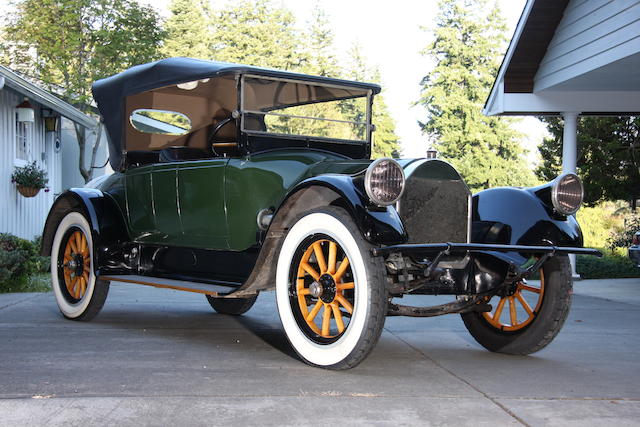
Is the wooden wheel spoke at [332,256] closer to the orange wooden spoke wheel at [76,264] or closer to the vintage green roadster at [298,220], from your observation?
the vintage green roadster at [298,220]

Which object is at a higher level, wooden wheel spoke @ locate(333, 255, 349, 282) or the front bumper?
the front bumper

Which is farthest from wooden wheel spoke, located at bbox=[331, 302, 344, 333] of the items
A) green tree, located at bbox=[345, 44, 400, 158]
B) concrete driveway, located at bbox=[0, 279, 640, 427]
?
green tree, located at bbox=[345, 44, 400, 158]

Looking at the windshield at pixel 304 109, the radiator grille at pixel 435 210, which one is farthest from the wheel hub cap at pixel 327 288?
the windshield at pixel 304 109

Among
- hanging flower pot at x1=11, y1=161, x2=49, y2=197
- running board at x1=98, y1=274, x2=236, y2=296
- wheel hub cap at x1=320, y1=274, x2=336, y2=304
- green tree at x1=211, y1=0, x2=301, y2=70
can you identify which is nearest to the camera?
wheel hub cap at x1=320, y1=274, x2=336, y2=304

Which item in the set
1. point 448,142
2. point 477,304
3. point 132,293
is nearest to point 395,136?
point 448,142

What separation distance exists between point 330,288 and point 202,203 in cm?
148

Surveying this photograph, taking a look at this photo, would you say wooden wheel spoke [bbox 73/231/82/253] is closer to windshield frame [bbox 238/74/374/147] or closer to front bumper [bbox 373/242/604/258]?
windshield frame [bbox 238/74/374/147]

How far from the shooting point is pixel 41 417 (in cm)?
315

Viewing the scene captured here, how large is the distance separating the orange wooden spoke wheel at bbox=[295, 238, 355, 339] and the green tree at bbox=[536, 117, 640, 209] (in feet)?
41.0

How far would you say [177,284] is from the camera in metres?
5.16

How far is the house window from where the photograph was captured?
43.8ft

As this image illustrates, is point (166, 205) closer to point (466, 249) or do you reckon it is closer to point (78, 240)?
point (78, 240)

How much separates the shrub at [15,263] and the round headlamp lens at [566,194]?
21.2 ft

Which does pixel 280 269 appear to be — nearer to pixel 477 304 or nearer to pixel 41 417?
pixel 477 304
